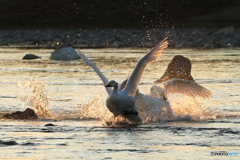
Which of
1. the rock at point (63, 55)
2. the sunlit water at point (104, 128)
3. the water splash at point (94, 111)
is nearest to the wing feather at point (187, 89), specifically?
the sunlit water at point (104, 128)

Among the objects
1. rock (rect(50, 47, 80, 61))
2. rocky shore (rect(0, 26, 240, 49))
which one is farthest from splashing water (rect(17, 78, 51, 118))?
rocky shore (rect(0, 26, 240, 49))

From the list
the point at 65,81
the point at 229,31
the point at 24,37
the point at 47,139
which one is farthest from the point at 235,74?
the point at 24,37

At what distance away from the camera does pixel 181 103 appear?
18.3 meters

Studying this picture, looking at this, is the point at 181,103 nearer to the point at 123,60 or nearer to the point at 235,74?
the point at 235,74

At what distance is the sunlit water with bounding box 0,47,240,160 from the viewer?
39.9 ft

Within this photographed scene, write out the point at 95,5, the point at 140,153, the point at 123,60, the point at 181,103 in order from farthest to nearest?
the point at 95,5 → the point at 123,60 → the point at 181,103 → the point at 140,153

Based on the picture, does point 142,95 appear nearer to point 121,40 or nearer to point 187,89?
point 187,89

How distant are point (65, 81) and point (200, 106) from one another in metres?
7.78

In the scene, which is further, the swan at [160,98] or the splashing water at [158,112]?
the swan at [160,98]

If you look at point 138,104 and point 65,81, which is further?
point 65,81

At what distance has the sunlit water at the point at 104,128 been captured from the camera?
1215cm

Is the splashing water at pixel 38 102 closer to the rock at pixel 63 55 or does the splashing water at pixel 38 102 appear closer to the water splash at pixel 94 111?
the water splash at pixel 94 111

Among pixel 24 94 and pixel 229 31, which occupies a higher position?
pixel 229 31

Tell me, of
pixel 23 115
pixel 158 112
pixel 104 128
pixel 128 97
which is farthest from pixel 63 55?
pixel 104 128
